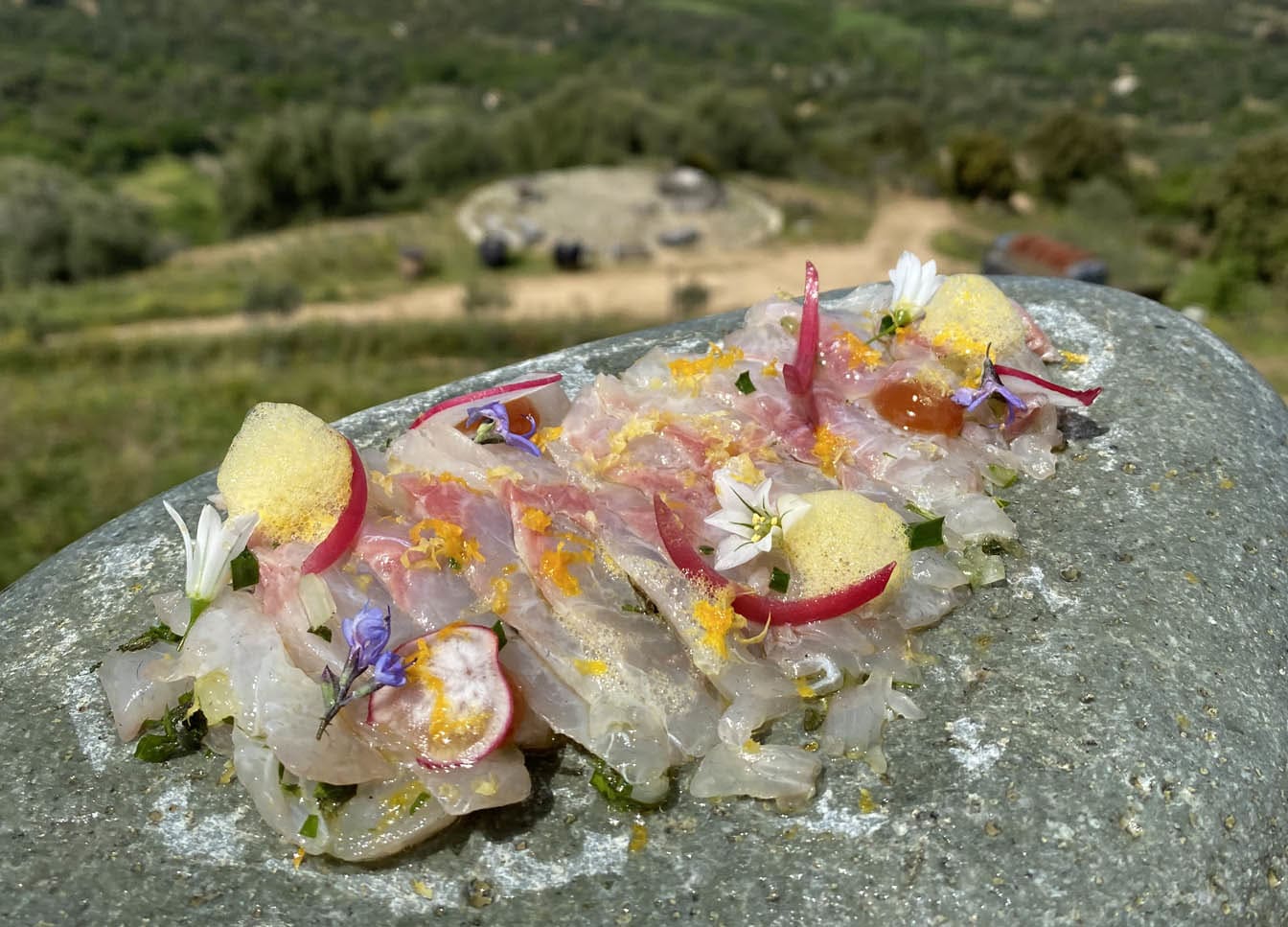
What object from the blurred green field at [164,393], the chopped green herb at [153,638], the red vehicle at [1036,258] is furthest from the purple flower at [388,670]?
the red vehicle at [1036,258]

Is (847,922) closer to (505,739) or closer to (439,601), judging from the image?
(505,739)

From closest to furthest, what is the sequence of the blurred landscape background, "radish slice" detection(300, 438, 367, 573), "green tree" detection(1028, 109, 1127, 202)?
"radish slice" detection(300, 438, 367, 573), the blurred landscape background, "green tree" detection(1028, 109, 1127, 202)

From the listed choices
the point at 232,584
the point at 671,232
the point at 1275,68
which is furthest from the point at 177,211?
the point at 1275,68

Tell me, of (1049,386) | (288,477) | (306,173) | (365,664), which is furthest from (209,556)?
(306,173)

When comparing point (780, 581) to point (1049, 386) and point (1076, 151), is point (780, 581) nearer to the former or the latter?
point (1049, 386)

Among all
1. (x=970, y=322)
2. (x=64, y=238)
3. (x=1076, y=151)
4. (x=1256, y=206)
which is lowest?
(x=64, y=238)

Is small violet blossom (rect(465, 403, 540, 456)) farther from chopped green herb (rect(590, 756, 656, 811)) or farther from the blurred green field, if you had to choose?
the blurred green field

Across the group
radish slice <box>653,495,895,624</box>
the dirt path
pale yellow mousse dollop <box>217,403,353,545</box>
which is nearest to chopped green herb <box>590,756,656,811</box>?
radish slice <box>653,495,895,624</box>
